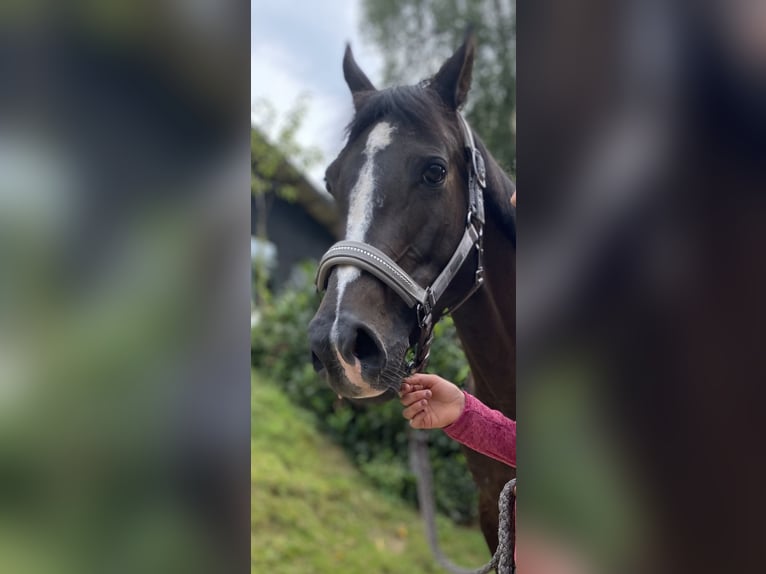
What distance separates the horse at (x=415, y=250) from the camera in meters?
1.16

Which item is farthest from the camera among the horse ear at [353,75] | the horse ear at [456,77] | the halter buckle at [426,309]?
the horse ear at [353,75]

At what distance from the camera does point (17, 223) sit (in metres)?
0.49

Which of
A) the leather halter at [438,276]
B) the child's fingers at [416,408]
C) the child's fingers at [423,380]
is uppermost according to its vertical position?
the leather halter at [438,276]

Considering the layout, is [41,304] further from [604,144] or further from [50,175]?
[604,144]

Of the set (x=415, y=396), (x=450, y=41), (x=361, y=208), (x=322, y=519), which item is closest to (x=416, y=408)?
(x=415, y=396)

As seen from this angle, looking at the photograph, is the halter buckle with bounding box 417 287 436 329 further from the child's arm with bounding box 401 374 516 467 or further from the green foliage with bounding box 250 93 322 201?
the green foliage with bounding box 250 93 322 201

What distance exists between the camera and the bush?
4172 mm

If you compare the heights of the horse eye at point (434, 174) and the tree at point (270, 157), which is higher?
the tree at point (270, 157)

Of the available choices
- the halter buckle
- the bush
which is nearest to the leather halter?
the halter buckle

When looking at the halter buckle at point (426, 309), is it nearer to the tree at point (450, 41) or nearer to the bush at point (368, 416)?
the bush at point (368, 416)

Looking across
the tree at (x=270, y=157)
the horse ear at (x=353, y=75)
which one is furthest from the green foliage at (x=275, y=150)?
the horse ear at (x=353, y=75)

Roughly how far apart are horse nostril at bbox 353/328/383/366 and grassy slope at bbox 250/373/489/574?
7.50ft

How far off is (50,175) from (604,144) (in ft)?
1.45

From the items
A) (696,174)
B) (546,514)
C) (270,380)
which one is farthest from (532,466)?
(270,380)
